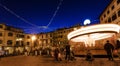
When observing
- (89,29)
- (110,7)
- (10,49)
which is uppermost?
(110,7)

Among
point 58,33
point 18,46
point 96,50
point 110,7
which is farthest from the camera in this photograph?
point 58,33

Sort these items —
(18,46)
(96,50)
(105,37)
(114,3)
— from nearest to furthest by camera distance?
(96,50) < (105,37) < (114,3) < (18,46)

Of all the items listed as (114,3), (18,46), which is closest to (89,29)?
(114,3)

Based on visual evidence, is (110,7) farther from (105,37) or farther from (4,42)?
(4,42)

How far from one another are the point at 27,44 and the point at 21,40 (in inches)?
161

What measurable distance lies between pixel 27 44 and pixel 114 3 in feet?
131

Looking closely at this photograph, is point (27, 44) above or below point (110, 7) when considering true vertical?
below

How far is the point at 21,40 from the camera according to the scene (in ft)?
181

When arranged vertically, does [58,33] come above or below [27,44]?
above

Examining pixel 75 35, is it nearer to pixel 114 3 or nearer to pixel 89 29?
pixel 89 29

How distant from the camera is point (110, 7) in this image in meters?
31.2

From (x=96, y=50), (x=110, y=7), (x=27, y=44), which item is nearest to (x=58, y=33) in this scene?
(x=27, y=44)

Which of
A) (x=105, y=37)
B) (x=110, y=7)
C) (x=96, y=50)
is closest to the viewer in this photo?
(x=96, y=50)

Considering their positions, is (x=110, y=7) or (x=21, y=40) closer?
(x=110, y=7)
